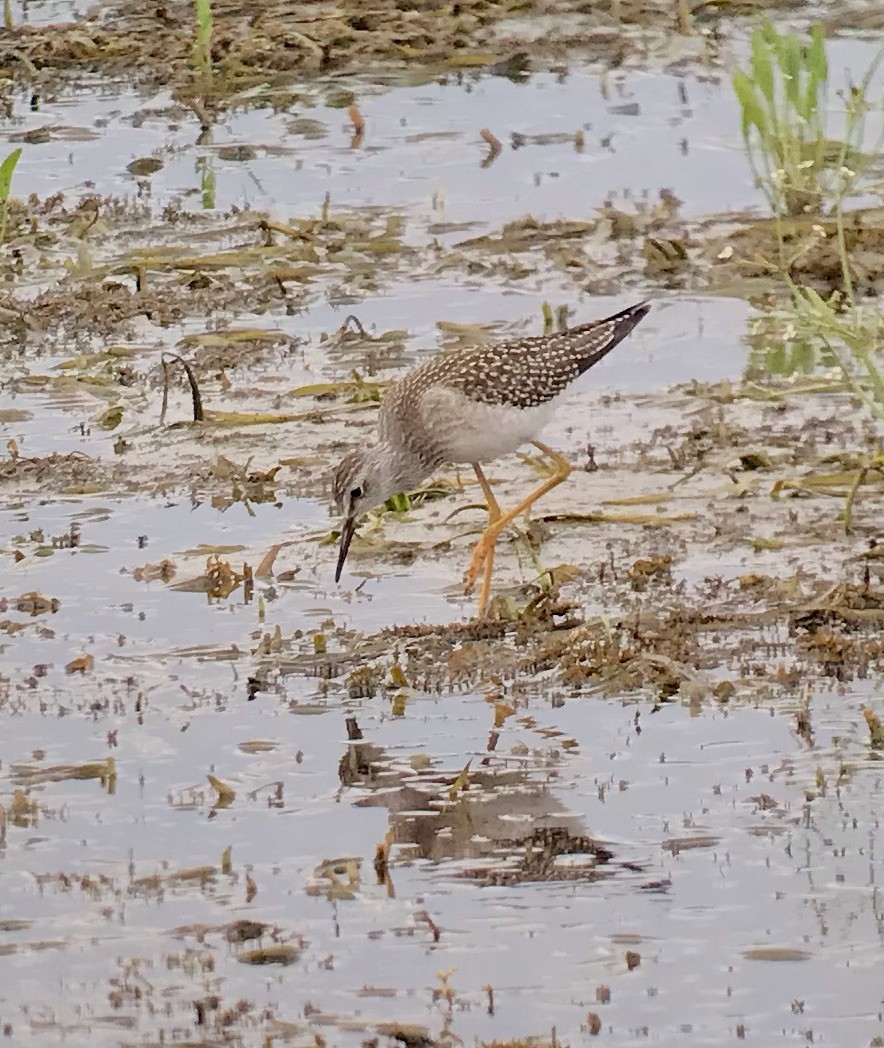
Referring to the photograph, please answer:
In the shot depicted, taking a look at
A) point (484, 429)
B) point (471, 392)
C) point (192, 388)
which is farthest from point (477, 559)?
point (192, 388)

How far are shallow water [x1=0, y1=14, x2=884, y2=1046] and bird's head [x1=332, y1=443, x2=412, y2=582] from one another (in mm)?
308

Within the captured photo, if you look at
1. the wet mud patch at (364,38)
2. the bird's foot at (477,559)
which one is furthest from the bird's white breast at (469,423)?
the wet mud patch at (364,38)

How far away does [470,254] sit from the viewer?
13992mm

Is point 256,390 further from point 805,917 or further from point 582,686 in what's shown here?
point 805,917

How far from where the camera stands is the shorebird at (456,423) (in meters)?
9.27

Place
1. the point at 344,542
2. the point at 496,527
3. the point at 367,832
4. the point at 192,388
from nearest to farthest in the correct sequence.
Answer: the point at 367,832 < the point at 344,542 < the point at 496,527 < the point at 192,388

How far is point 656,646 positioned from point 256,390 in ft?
13.7

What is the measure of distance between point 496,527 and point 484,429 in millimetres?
385

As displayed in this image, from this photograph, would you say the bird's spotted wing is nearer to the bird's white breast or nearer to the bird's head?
the bird's white breast

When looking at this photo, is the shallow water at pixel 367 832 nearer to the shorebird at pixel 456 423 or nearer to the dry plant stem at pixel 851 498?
the shorebird at pixel 456 423

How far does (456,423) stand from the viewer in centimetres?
930

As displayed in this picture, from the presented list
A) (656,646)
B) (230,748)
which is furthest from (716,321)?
(230,748)

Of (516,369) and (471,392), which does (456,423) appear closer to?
(471,392)

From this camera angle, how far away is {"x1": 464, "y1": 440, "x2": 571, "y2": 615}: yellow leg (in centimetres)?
912
